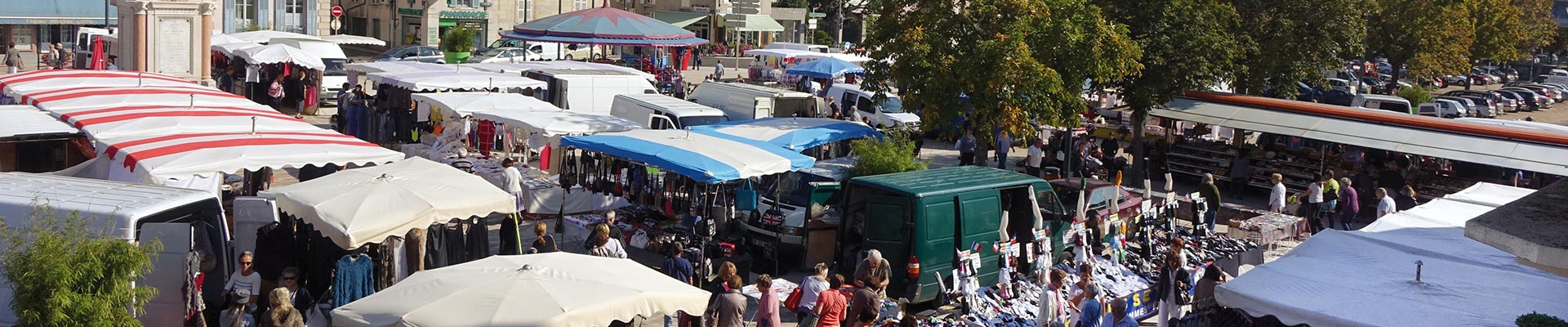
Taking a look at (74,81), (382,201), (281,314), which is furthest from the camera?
(74,81)

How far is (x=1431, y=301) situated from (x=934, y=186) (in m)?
4.83

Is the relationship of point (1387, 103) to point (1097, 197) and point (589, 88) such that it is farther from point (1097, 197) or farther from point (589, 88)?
point (1097, 197)

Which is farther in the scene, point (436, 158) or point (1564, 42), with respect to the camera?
point (1564, 42)

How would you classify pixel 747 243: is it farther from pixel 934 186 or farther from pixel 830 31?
pixel 830 31

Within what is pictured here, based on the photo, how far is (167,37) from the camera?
2773 centimetres

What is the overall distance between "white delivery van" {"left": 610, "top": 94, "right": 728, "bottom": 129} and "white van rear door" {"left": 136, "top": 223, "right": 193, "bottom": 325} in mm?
10908

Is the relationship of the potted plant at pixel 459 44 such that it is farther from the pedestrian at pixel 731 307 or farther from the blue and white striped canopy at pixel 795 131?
the pedestrian at pixel 731 307

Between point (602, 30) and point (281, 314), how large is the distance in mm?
26805

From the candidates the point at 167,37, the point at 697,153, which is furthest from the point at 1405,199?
the point at 167,37

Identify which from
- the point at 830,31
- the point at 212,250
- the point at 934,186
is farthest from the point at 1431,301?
the point at 830,31

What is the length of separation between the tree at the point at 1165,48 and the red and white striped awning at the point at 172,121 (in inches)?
543

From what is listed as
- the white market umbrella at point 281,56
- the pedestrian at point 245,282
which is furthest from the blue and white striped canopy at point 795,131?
the white market umbrella at point 281,56

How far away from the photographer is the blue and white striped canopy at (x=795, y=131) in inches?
738

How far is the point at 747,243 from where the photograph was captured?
48.7 ft
